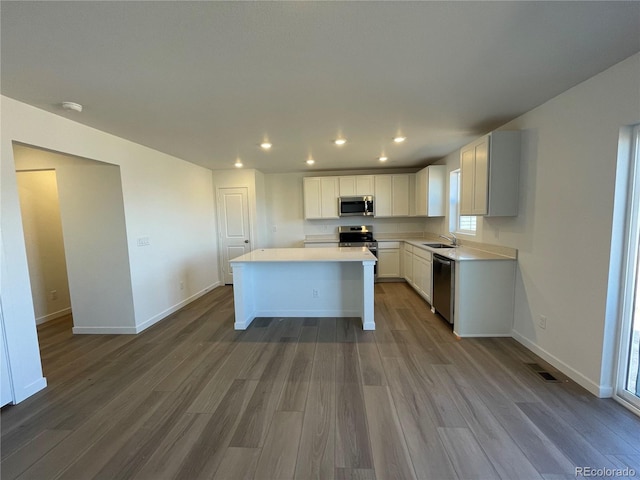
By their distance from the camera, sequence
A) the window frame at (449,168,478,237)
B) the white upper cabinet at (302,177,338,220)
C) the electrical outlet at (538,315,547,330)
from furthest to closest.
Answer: the white upper cabinet at (302,177,338,220) → the window frame at (449,168,478,237) → the electrical outlet at (538,315,547,330)

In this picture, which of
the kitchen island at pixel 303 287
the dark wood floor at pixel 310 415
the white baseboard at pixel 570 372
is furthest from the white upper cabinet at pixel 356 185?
the white baseboard at pixel 570 372

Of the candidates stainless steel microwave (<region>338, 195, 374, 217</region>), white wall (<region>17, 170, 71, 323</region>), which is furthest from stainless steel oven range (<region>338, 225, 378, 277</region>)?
white wall (<region>17, 170, 71, 323</region>)

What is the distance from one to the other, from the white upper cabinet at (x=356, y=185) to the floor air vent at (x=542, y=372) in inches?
153

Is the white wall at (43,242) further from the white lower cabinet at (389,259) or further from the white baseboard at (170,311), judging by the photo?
the white lower cabinet at (389,259)

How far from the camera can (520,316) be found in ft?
9.66

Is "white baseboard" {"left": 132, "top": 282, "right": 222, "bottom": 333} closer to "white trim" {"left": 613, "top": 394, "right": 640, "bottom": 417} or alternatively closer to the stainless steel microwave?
the stainless steel microwave

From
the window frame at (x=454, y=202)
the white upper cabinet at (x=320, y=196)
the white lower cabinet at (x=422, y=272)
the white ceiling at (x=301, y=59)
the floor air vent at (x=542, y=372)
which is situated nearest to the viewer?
the white ceiling at (x=301, y=59)

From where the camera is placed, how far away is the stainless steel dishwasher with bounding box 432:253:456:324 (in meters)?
3.23

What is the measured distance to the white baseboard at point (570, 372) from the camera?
2.05 metres

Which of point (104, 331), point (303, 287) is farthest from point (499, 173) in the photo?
point (104, 331)

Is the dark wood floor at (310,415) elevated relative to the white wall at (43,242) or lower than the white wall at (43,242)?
lower

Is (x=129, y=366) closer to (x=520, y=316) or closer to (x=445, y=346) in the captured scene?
(x=445, y=346)

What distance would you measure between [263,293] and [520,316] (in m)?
3.23

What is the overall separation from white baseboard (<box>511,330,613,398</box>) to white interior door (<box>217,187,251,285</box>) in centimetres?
476
